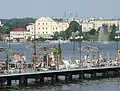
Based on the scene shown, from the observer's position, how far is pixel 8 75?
41.0 metres

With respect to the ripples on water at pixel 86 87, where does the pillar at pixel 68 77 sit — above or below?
above

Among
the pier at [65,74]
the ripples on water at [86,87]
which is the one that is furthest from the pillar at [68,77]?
the ripples on water at [86,87]

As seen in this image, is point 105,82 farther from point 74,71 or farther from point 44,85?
point 44,85

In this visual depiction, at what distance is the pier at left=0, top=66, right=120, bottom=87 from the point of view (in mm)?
42156

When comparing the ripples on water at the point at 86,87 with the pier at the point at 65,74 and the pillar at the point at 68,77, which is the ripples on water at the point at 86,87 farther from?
the pillar at the point at 68,77

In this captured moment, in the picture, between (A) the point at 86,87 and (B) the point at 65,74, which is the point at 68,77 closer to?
(B) the point at 65,74

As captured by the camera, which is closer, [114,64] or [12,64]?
[12,64]

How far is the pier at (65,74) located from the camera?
1660 inches

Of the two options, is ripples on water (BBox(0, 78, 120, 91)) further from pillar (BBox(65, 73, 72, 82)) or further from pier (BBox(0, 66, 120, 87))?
pillar (BBox(65, 73, 72, 82))

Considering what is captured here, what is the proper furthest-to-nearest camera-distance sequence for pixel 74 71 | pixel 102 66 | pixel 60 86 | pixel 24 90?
pixel 102 66
pixel 74 71
pixel 60 86
pixel 24 90

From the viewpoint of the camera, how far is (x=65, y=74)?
46.4 metres

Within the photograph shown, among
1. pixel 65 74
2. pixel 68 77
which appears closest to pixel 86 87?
pixel 65 74

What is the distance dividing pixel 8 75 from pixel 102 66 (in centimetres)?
1175

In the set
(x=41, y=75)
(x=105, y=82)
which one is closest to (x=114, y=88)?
(x=105, y=82)
